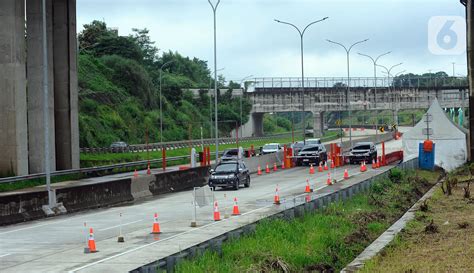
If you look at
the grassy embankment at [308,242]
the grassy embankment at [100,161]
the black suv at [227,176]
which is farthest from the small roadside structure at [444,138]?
the grassy embankment at [308,242]

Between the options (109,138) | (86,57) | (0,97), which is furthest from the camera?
(86,57)

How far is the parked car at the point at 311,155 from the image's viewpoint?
63781mm

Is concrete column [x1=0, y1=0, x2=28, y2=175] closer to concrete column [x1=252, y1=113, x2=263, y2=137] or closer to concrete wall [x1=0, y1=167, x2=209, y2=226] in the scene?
concrete wall [x1=0, y1=167, x2=209, y2=226]

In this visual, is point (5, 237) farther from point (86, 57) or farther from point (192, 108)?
point (192, 108)

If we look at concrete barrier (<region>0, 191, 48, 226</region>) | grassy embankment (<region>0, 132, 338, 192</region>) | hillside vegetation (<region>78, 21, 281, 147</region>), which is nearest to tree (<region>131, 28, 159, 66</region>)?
hillside vegetation (<region>78, 21, 281, 147</region>)

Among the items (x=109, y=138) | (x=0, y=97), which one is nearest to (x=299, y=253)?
(x=0, y=97)

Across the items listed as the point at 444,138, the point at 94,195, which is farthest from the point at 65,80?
the point at 444,138

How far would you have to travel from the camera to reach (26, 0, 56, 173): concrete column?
4733cm

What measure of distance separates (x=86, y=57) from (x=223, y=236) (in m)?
87.5

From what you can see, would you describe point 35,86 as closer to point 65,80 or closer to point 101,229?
point 65,80

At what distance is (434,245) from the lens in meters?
19.3

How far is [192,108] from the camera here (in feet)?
396

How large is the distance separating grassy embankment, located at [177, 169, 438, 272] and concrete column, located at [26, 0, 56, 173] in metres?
23.6

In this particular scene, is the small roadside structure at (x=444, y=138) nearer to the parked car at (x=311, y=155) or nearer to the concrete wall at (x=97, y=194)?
the parked car at (x=311, y=155)
